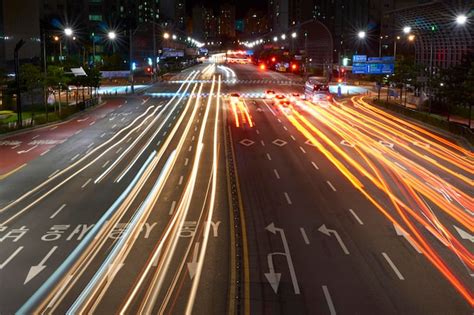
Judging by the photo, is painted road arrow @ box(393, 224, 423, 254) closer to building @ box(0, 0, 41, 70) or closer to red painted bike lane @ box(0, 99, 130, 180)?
red painted bike lane @ box(0, 99, 130, 180)

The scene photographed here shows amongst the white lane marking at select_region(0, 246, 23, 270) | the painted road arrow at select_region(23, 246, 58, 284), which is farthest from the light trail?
the white lane marking at select_region(0, 246, 23, 270)

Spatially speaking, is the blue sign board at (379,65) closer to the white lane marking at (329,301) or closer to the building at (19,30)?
the building at (19,30)

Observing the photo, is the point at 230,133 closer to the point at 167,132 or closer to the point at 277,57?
the point at 167,132

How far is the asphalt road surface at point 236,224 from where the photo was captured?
50.3ft

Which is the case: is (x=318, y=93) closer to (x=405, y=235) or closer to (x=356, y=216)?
(x=356, y=216)

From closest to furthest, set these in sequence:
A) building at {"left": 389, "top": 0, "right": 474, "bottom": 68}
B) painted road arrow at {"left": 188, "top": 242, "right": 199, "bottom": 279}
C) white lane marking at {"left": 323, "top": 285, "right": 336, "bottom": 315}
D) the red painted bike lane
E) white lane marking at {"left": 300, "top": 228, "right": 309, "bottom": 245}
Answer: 1. white lane marking at {"left": 323, "top": 285, "right": 336, "bottom": 315}
2. painted road arrow at {"left": 188, "top": 242, "right": 199, "bottom": 279}
3. white lane marking at {"left": 300, "top": 228, "right": 309, "bottom": 245}
4. the red painted bike lane
5. building at {"left": 389, "top": 0, "right": 474, "bottom": 68}

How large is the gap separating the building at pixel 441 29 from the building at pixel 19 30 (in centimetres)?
5159

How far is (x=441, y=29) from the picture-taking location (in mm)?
64250

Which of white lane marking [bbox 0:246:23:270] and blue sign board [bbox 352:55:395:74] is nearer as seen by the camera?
white lane marking [bbox 0:246:23:270]

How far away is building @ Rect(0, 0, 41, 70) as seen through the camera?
83.7m

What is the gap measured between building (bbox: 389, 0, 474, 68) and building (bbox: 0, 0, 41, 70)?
51.6m

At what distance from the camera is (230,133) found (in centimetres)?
4756

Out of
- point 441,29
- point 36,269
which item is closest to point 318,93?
point 441,29

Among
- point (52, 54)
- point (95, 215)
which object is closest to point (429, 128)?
point (95, 215)
